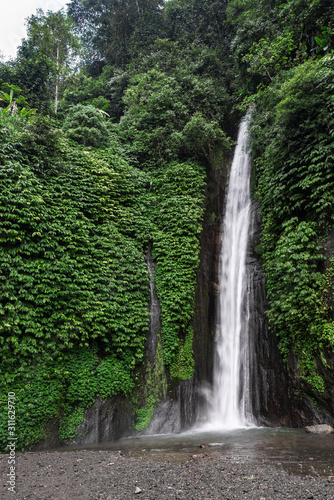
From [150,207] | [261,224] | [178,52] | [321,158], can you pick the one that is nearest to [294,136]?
[321,158]

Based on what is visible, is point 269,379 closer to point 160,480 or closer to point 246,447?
point 246,447

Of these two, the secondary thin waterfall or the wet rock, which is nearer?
the wet rock

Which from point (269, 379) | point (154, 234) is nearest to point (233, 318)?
point (269, 379)

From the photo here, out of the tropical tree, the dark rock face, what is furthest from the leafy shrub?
the dark rock face

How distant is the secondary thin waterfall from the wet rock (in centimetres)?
218

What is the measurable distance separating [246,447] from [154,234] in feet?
23.0

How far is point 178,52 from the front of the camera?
1792 centimetres

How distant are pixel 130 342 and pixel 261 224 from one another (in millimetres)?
6331

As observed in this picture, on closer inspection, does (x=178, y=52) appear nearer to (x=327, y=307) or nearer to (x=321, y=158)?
(x=321, y=158)

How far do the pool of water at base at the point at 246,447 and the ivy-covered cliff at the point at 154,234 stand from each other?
3.90ft

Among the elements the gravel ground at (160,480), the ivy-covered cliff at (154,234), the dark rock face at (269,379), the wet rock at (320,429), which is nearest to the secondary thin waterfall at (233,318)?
the dark rock face at (269,379)

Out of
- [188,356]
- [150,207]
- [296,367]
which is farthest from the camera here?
[150,207]

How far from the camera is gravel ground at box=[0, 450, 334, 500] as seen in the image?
139 inches

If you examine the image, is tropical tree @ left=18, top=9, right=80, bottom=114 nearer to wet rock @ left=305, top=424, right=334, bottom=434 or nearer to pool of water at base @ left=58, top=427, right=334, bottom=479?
pool of water at base @ left=58, top=427, right=334, bottom=479
